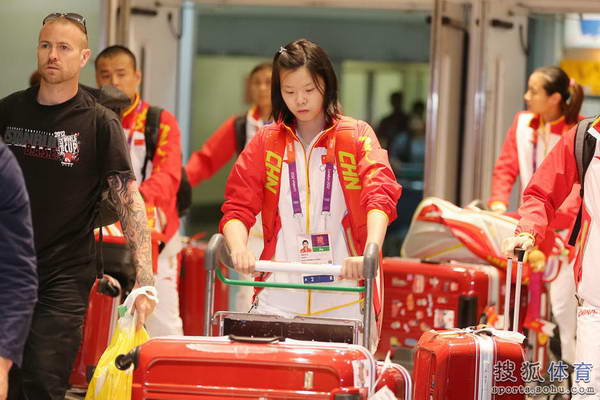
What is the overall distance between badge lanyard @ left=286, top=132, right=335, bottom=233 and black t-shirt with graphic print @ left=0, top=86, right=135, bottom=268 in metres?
0.61

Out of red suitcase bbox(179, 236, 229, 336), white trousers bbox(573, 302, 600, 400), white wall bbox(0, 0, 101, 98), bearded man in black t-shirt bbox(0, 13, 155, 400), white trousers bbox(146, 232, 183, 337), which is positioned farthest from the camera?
red suitcase bbox(179, 236, 229, 336)

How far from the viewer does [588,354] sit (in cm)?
440

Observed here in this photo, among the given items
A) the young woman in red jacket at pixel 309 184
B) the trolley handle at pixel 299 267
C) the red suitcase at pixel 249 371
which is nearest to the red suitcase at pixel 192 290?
the young woman in red jacket at pixel 309 184

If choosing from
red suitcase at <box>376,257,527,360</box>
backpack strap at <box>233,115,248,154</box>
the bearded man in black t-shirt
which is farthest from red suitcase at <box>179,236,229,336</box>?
the bearded man in black t-shirt

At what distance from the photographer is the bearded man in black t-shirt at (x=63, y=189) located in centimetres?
402

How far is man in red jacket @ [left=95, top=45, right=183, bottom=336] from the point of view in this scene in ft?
21.2

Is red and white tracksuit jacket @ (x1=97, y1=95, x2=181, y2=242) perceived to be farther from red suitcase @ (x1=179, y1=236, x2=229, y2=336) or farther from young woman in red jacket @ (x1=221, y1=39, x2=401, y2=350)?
young woman in red jacket @ (x1=221, y1=39, x2=401, y2=350)

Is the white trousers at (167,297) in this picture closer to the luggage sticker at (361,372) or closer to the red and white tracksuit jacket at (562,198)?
the red and white tracksuit jacket at (562,198)

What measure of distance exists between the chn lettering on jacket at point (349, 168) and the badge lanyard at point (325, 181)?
38mm

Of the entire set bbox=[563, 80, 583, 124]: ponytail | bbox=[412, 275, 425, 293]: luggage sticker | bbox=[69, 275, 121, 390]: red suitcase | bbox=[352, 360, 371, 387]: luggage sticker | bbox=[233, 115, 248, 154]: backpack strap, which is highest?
bbox=[563, 80, 583, 124]: ponytail

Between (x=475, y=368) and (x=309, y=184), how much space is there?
3.05 ft

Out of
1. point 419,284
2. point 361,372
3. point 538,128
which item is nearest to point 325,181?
point 361,372

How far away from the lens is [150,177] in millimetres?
6480

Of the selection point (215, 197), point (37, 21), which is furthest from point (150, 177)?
point (215, 197)
